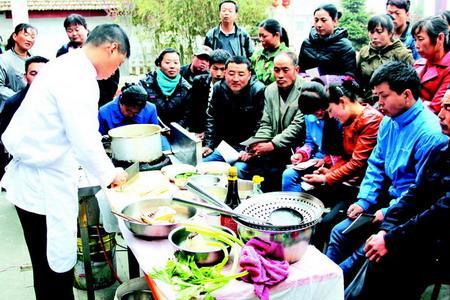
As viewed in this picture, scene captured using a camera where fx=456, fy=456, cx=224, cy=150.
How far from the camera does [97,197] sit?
2.99 m

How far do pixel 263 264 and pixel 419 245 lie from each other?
1031mm

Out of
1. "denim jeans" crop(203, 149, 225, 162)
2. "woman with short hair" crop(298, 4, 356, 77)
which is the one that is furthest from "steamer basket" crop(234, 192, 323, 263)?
"woman with short hair" crop(298, 4, 356, 77)

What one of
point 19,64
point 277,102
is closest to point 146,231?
point 277,102

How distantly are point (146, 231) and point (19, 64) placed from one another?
4.07m

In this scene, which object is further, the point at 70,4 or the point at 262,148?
the point at 70,4

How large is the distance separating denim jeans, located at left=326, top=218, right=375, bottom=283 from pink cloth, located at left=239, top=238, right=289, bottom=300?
1.02 metres

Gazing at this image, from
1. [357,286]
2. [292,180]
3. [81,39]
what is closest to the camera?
[357,286]

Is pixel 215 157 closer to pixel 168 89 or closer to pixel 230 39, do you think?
pixel 168 89

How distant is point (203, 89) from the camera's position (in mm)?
4973

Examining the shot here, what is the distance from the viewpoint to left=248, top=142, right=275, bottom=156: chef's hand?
4.05 m

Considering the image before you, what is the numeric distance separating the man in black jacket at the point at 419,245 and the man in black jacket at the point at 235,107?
6.74 ft

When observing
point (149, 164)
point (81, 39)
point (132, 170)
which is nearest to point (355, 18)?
point (81, 39)

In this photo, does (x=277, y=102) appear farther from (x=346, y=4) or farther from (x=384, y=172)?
(x=346, y=4)

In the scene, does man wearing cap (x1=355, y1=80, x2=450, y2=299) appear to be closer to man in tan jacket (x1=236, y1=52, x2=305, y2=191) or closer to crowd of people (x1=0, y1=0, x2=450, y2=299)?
crowd of people (x1=0, y1=0, x2=450, y2=299)
